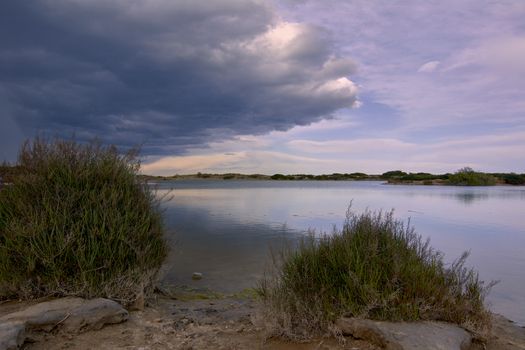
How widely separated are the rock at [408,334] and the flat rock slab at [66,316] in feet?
10.6

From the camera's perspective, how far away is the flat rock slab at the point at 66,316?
514 centimetres

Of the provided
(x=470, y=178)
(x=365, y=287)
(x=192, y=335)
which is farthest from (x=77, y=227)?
(x=470, y=178)

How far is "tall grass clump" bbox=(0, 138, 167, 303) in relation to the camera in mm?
6184

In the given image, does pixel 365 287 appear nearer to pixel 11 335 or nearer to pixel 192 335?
pixel 192 335

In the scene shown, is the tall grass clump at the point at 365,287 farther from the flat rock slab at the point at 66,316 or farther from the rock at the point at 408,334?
the flat rock slab at the point at 66,316

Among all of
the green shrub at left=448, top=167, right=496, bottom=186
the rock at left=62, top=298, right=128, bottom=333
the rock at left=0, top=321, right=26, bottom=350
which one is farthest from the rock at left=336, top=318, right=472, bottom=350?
the green shrub at left=448, top=167, right=496, bottom=186

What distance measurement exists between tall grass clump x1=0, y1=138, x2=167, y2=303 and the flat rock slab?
0.35 meters

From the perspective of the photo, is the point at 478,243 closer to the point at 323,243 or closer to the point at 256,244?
the point at 256,244

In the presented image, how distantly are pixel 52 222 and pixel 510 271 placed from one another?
1151cm

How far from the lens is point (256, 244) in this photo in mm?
13812

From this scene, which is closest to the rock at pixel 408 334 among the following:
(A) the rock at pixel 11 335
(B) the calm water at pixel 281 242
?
(B) the calm water at pixel 281 242

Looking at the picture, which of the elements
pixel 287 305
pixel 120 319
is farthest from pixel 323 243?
pixel 120 319

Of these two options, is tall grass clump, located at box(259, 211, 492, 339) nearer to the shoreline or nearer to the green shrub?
the shoreline

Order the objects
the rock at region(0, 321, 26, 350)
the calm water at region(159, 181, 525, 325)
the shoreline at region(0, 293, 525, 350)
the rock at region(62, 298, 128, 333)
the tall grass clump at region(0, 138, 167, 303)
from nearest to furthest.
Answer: the rock at region(0, 321, 26, 350)
the shoreline at region(0, 293, 525, 350)
the rock at region(62, 298, 128, 333)
the tall grass clump at region(0, 138, 167, 303)
the calm water at region(159, 181, 525, 325)
